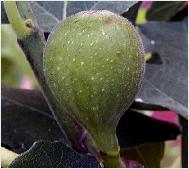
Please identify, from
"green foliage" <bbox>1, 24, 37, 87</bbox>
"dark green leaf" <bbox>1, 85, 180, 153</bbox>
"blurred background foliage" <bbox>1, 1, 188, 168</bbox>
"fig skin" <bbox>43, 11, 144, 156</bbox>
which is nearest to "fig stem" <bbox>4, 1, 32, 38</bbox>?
"fig skin" <bbox>43, 11, 144, 156</bbox>

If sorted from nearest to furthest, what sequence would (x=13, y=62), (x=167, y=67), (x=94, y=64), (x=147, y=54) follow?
(x=94, y=64) → (x=167, y=67) → (x=147, y=54) → (x=13, y=62)

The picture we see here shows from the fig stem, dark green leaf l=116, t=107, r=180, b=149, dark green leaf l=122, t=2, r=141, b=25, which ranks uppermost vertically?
the fig stem

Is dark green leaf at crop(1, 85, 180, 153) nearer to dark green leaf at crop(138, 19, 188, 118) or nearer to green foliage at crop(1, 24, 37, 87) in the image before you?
dark green leaf at crop(138, 19, 188, 118)

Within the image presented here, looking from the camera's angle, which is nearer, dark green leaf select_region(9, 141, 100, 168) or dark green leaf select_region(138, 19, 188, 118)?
dark green leaf select_region(9, 141, 100, 168)

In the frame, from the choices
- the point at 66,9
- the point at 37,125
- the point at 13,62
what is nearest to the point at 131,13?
the point at 66,9

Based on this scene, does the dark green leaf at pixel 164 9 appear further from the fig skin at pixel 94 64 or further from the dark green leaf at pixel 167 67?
the fig skin at pixel 94 64

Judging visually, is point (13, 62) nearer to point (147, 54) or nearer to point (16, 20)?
point (147, 54)

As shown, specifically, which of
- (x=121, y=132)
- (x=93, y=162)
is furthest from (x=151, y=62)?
(x=93, y=162)
